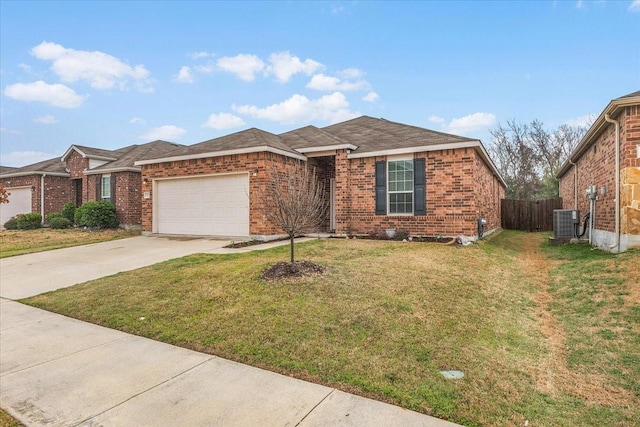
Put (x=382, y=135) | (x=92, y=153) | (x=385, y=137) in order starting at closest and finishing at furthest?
1. (x=385, y=137)
2. (x=382, y=135)
3. (x=92, y=153)

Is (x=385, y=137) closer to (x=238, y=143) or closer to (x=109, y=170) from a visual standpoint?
(x=238, y=143)

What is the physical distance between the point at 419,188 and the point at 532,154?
87.4ft

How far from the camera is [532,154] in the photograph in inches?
1254

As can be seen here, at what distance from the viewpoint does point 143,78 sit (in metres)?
16.3

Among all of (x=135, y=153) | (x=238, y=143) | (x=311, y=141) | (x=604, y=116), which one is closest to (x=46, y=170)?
(x=135, y=153)

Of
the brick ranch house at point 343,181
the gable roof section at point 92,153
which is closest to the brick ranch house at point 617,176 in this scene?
the brick ranch house at point 343,181

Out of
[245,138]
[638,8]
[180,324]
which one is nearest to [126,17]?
[245,138]

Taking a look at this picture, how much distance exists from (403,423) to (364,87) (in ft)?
72.3

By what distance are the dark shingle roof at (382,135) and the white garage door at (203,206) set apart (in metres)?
4.45

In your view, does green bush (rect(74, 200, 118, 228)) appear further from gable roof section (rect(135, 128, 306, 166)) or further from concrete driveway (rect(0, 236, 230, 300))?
concrete driveway (rect(0, 236, 230, 300))

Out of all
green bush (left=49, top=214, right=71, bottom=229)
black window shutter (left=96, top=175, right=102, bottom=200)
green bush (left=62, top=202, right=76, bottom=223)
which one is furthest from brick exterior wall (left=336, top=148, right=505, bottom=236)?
green bush (left=62, top=202, right=76, bottom=223)

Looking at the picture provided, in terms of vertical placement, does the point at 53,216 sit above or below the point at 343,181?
below

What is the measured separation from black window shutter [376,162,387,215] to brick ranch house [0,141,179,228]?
12.1 m

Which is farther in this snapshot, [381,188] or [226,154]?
[226,154]
